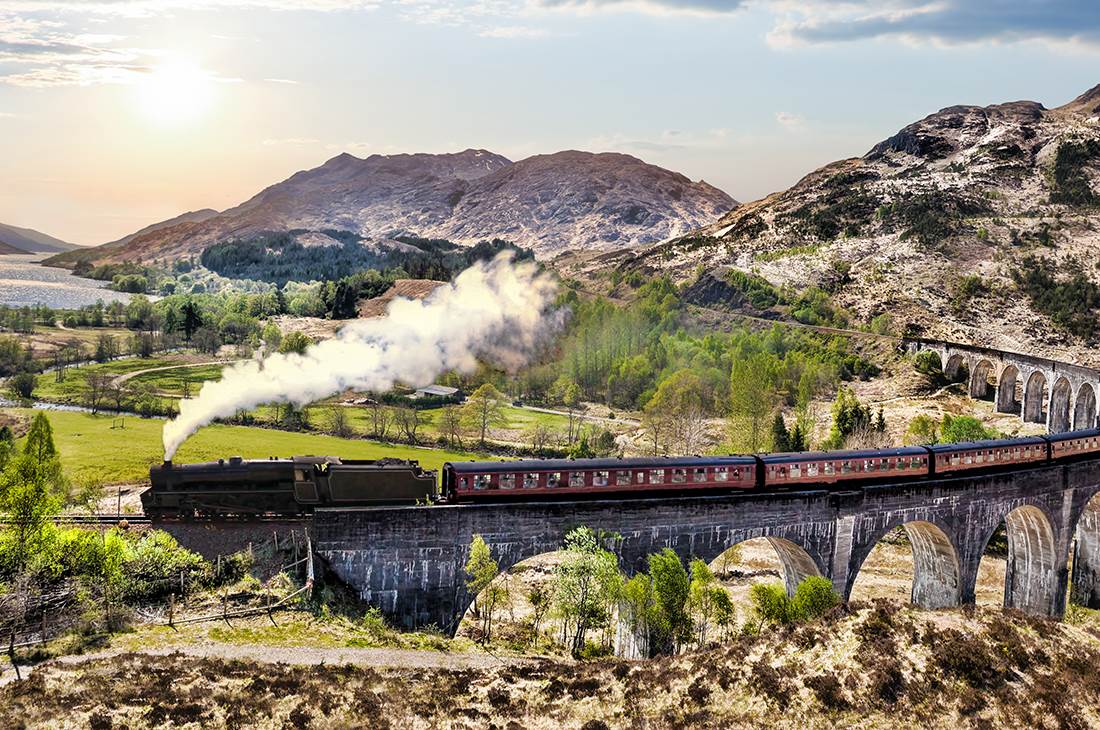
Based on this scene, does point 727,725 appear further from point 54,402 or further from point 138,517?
point 54,402

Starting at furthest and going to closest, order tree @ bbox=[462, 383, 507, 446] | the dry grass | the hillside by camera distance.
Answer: the hillside < tree @ bbox=[462, 383, 507, 446] < the dry grass

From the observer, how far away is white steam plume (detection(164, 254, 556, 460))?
39.3 m

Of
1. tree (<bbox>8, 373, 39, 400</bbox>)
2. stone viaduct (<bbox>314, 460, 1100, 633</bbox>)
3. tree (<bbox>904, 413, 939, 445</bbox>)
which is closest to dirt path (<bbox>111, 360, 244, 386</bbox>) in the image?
tree (<bbox>8, 373, 39, 400</bbox>)

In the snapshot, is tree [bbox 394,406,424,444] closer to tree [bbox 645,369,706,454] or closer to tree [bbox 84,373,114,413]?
tree [bbox 645,369,706,454]

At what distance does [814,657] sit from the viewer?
29516 mm

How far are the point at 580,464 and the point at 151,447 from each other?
48.3 metres

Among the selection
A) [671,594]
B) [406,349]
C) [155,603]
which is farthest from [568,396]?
[155,603]

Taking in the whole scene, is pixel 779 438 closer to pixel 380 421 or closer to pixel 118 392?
pixel 380 421

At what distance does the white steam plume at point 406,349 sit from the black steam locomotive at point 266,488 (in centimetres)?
273

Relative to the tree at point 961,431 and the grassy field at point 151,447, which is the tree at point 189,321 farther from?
the tree at point 961,431

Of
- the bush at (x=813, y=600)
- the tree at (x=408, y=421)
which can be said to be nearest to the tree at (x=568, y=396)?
the tree at (x=408, y=421)

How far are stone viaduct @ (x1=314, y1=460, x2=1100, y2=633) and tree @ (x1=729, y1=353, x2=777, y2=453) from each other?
25.4 m

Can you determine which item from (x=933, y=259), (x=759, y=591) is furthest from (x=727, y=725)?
(x=933, y=259)

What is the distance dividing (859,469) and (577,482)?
14.0 metres
